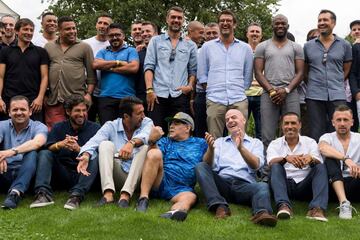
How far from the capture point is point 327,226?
23.6ft

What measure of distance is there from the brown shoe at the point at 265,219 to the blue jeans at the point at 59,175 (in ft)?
8.44

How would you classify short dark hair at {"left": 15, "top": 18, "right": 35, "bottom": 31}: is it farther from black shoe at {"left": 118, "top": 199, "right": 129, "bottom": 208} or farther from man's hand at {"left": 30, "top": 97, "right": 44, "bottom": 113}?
black shoe at {"left": 118, "top": 199, "right": 129, "bottom": 208}

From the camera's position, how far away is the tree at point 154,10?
3306cm

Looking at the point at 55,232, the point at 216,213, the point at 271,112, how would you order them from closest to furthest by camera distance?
the point at 55,232 → the point at 216,213 → the point at 271,112

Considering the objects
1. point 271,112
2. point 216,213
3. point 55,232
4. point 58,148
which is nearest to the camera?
point 55,232

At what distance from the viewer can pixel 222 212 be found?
7469mm

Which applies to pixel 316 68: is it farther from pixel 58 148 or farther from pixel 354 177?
pixel 58 148

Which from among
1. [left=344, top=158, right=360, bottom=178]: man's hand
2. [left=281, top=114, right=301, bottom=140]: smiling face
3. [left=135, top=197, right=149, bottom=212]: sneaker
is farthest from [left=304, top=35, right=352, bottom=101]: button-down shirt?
[left=135, top=197, right=149, bottom=212]: sneaker

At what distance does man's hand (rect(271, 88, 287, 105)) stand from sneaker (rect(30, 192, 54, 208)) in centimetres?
404

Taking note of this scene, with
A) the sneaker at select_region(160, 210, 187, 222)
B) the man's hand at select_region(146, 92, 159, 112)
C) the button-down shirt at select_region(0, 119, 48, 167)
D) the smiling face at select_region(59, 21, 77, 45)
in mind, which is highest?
the smiling face at select_region(59, 21, 77, 45)

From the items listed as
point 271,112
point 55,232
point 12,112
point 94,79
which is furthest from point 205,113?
point 55,232

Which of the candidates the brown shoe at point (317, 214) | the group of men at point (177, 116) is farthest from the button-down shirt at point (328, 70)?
the brown shoe at point (317, 214)

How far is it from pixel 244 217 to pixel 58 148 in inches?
120

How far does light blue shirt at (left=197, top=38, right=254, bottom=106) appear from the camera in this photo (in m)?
9.31
